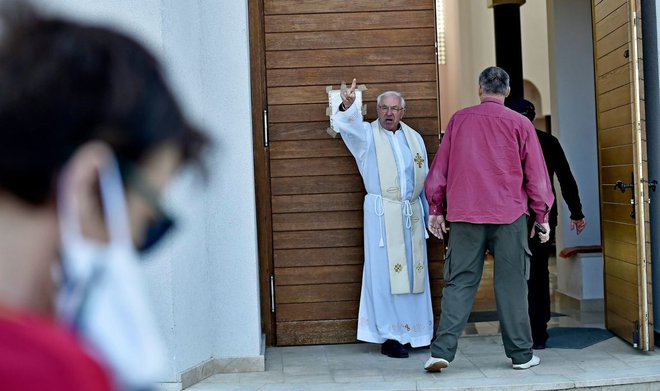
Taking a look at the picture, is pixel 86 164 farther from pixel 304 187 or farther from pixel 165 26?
pixel 304 187

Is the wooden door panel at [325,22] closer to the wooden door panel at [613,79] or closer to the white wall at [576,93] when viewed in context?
the wooden door panel at [613,79]

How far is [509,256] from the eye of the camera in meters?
5.48

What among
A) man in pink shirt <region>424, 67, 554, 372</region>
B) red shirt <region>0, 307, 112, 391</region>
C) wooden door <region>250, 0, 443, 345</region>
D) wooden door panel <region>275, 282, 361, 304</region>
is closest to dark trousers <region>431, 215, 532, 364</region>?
man in pink shirt <region>424, 67, 554, 372</region>

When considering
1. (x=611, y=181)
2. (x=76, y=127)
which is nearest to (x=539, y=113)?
(x=611, y=181)

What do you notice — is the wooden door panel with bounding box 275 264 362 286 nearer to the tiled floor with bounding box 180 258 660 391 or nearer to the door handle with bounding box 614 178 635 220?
the tiled floor with bounding box 180 258 660 391

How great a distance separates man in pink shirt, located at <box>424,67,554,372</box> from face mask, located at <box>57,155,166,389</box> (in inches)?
176

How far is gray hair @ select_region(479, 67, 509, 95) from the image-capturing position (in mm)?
5562

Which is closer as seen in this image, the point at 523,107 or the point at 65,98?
the point at 65,98

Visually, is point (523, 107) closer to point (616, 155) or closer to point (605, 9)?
point (616, 155)

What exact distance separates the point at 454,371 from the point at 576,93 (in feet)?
11.4

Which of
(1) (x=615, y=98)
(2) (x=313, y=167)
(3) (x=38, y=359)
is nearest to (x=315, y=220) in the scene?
(2) (x=313, y=167)

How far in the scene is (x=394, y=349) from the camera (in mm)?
6031

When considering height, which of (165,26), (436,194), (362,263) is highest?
(165,26)

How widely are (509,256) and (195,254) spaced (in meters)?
1.61
